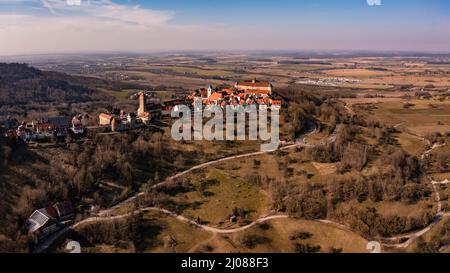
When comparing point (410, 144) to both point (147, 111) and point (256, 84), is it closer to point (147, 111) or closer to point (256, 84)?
point (256, 84)

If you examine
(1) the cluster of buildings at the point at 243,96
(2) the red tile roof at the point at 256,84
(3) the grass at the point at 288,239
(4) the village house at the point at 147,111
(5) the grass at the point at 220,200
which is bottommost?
(3) the grass at the point at 288,239

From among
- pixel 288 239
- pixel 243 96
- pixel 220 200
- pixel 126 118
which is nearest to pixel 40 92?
pixel 126 118

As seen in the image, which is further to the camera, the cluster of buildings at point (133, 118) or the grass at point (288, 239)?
the cluster of buildings at point (133, 118)

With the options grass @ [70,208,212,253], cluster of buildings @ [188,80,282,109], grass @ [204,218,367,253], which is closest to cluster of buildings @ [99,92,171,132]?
cluster of buildings @ [188,80,282,109]

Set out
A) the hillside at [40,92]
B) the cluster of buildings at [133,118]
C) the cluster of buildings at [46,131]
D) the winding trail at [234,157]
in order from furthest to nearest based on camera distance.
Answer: the hillside at [40,92] → the cluster of buildings at [133,118] → the cluster of buildings at [46,131] → the winding trail at [234,157]

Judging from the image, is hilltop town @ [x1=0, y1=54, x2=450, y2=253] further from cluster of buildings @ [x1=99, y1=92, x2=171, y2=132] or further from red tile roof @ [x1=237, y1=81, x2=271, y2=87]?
red tile roof @ [x1=237, y1=81, x2=271, y2=87]

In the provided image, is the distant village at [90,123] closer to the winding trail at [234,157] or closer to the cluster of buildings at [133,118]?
the cluster of buildings at [133,118]

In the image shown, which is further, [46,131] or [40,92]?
[40,92]

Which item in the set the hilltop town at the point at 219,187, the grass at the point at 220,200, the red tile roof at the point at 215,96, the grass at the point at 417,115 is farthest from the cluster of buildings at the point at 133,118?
the grass at the point at 417,115
